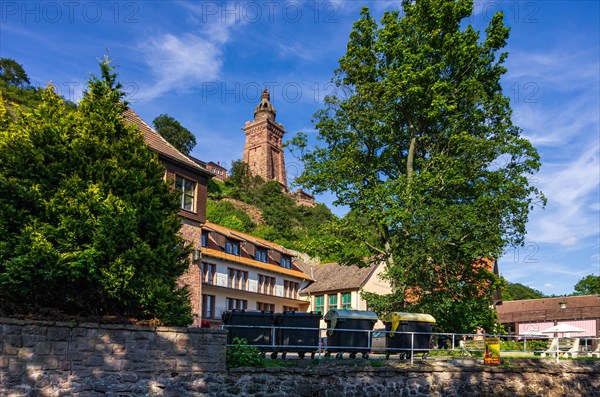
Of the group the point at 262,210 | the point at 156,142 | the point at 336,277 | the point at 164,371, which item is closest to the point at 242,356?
the point at 164,371

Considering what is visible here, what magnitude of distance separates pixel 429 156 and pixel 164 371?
53.2ft

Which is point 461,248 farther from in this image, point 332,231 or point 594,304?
point 594,304

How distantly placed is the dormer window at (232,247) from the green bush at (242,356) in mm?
25997

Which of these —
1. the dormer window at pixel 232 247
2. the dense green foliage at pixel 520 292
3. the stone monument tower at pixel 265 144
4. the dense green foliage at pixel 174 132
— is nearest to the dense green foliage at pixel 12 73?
the dense green foliage at pixel 174 132

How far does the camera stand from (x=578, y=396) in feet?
59.6

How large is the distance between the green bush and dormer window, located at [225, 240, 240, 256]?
25997 millimetres

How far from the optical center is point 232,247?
132 ft

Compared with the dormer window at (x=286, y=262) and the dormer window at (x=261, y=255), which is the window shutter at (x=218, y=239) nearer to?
the dormer window at (x=261, y=255)

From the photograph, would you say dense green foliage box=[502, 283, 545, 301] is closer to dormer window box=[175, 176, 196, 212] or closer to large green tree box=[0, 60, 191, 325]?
dormer window box=[175, 176, 196, 212]

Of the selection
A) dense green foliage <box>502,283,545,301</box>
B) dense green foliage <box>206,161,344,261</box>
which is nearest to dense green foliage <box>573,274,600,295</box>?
dense green foliage <box>502,283,545,301</box>

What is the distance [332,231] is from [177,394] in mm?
12532

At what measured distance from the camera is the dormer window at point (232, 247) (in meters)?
39.8

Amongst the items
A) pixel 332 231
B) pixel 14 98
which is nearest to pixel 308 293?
pixel 332 231

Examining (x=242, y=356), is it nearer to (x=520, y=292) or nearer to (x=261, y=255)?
(x=261, y=255)
